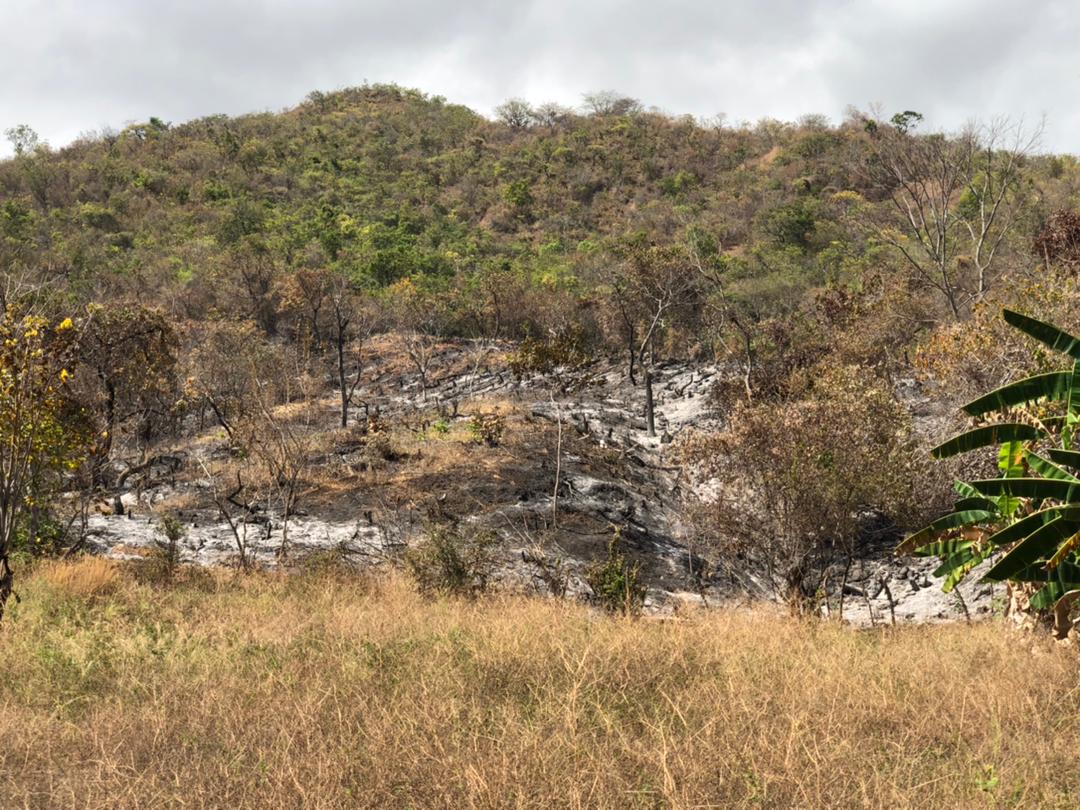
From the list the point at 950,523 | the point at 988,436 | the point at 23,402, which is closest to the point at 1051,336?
the point at 988,436

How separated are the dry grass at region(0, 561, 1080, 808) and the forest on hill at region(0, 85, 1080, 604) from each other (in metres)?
3.23

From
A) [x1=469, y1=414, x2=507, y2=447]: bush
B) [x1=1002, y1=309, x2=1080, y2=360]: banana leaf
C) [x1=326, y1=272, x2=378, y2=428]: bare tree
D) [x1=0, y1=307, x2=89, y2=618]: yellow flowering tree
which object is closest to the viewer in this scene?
[x1=1002, y1=309, x2=1080, y2=360]: banana leaf

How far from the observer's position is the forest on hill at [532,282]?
1273 cm

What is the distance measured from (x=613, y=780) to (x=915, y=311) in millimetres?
25904

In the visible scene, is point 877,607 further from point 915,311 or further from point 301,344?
point 301,344

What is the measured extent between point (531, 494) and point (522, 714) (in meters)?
12.2

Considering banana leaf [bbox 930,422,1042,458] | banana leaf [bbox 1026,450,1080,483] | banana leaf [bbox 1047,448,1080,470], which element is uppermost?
banana leaf [bbox 930,422,1042,458]

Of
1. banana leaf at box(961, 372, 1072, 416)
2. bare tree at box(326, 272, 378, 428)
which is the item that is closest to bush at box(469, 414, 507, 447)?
banana leaf at box(961, 372, 1072, 416)

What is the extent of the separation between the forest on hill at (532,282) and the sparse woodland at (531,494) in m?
0.16

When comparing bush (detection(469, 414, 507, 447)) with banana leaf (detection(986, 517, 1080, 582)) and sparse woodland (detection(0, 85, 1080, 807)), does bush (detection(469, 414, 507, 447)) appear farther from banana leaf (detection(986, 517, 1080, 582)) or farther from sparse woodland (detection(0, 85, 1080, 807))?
banana leaf (detection(986, 517, 1080, 582))

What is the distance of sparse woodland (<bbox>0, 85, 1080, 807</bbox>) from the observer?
4.63 m

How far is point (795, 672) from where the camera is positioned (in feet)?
19.5

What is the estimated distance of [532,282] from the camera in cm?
4291

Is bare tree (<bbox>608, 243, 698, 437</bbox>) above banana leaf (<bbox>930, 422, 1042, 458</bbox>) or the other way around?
above
